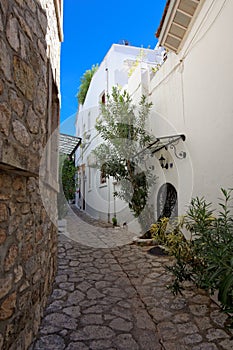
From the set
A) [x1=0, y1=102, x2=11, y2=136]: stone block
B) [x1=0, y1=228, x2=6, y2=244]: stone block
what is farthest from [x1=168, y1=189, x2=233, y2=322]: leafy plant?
[x1=0, y1=102, x2=11, y2=136]: stone block

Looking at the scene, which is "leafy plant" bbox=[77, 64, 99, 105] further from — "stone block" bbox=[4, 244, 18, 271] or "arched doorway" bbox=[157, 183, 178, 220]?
"stone block" bbox=[4, 244, 18, 271]

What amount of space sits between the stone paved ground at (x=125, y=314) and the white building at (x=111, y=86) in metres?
3.94

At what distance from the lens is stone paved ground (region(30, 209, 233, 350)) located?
89.3 inches

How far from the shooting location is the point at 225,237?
2492mm

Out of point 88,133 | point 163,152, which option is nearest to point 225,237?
point 163,152

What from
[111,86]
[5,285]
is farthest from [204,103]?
[111,86]

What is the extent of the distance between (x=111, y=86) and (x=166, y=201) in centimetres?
643

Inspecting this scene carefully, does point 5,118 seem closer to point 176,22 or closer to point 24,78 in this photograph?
point 24,78

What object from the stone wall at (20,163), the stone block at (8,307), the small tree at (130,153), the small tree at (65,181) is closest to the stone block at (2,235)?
the stone wall at (20,163)

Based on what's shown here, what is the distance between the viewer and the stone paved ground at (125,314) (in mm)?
2268

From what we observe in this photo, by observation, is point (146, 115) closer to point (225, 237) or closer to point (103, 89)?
point (225, 237)

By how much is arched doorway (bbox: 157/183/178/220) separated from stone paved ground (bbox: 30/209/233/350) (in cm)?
189

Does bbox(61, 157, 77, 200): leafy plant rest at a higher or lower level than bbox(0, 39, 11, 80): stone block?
lower

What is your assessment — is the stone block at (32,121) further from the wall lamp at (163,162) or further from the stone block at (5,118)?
the wall lamp at (163,162)
